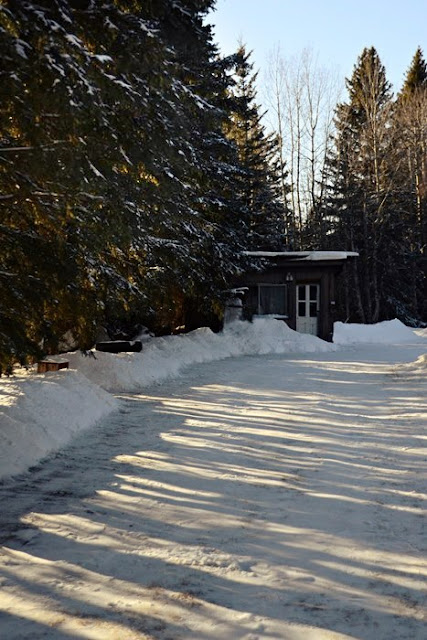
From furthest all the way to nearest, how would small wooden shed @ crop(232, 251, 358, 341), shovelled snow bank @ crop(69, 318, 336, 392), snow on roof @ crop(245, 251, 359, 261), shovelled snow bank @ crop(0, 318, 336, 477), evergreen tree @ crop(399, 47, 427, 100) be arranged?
1. evergreen tree @ crop(399, 47, 427, 100)
2. small wooden shed @ crop(232, 251, 358, 341)
3. snow on roof @ crop(245, 251, 359, 261)
4. shovelled snow bank @ crop(69, 318, 336, 392)
5. shovelled snow bank @ crop(0, 318, 336, 477)

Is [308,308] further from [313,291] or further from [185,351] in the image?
[185,351]

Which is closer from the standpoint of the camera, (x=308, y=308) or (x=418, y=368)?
(x=418, y=368)

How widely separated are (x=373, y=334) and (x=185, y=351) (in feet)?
46.1

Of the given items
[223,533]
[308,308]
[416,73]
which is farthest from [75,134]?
[416,73]

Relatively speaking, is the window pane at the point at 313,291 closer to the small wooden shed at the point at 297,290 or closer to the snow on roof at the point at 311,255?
the small wooden shed at the point at 297,290

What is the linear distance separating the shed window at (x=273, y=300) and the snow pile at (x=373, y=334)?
3222 mm

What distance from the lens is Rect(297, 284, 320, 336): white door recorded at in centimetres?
2322

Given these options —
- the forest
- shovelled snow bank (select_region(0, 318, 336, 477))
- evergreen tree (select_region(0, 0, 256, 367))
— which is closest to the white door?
shovelled snow bank (select_region(0, 318, 336, 477))

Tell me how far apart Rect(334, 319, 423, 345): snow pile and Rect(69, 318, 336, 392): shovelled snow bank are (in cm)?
428

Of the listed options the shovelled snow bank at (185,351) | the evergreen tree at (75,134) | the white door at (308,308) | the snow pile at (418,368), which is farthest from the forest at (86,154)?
the white door at (308,308)

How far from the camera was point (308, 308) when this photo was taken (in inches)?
917

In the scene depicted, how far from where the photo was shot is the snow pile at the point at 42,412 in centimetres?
563

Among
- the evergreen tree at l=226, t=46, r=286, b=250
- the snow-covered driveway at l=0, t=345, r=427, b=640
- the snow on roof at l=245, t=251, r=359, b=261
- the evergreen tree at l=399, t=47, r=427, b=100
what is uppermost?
the evergreen tree at l=399, t=47, r=427, b=100

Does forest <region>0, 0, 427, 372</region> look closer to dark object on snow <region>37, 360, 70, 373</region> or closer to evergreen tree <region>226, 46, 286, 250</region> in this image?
dark object on snow <region>37, 360, 70, 373</region>
